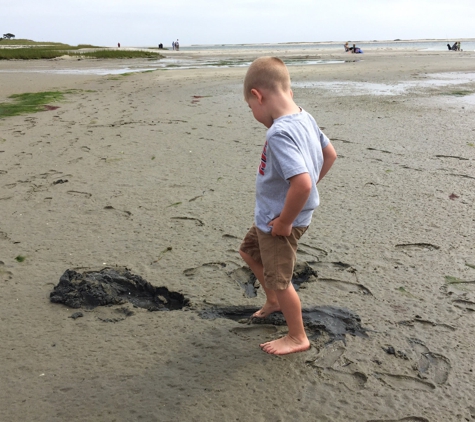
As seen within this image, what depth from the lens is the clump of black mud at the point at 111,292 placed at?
8.78 ft

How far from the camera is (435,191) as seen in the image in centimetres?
433

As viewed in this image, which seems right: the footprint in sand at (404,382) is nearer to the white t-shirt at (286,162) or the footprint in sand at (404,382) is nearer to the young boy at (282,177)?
the young boy at (282,177)

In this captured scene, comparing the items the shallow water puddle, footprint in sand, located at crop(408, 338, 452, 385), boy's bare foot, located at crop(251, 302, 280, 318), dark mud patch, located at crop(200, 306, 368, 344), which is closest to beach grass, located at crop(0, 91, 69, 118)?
the shallow water puddle

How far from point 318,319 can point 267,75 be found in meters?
1.25

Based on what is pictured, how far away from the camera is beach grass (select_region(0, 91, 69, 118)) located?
332 inches

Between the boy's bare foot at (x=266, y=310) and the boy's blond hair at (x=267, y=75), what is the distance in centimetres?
111

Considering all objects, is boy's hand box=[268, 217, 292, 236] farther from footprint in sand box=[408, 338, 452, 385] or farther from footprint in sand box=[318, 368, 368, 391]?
footprint in sand box=[408, 338, 452, 385]

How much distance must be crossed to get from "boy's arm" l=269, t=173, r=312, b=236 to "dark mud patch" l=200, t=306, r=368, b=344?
A: 601 mm

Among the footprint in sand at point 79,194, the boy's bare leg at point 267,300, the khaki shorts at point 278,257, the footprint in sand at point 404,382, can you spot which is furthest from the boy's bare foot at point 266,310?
the footprint in sand at point 79,194

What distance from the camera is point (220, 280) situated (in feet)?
9.59

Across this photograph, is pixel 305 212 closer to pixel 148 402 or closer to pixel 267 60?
pixel 267 60

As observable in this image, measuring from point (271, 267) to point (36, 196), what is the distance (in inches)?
111

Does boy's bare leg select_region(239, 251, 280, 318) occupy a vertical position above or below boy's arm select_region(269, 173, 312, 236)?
below

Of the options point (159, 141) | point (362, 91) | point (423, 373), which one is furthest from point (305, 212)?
point (362, 91)
